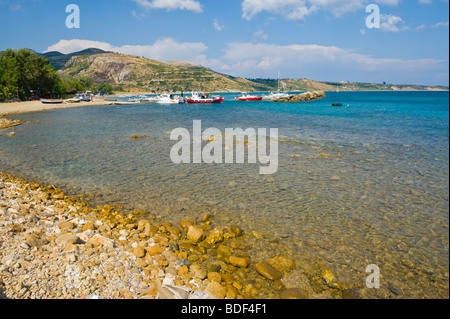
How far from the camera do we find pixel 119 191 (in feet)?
42.7

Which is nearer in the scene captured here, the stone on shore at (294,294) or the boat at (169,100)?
the stone on shore at (294,294)

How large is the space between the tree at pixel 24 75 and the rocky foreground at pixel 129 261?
87969 millimetres

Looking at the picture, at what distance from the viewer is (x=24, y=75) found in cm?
8250

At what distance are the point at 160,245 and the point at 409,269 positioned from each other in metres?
7.28

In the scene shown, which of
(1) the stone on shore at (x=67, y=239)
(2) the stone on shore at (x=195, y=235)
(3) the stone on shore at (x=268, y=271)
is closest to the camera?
(3) the stone on shore at (x=268, y=271)

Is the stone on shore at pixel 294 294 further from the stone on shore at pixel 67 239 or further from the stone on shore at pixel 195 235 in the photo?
the stone on shore at pixel 67 239

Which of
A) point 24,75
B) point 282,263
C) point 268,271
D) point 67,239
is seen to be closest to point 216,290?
point 268,271

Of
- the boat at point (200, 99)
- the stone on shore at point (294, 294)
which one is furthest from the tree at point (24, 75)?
the stone on shore at point (294, 294)

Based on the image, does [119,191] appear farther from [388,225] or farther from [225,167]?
[388,225]

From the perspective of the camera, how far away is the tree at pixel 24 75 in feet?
247

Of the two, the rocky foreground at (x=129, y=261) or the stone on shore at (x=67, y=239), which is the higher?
the stone on shore at (x=67, y=239)
